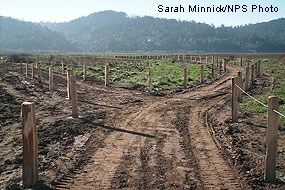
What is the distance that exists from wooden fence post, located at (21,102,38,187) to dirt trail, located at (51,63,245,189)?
56 cm

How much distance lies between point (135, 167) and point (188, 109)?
7.19 metres

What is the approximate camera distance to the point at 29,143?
6688 millimetres

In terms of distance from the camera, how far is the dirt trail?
6.77 metres

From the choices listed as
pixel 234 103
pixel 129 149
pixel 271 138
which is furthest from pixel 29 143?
pixel 234 103

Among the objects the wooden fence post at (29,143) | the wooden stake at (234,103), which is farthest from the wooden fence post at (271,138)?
the wooden stake at (234,103)

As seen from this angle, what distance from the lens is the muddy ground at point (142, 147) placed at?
272 inches

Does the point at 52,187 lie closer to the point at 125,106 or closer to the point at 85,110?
the point at 85,110

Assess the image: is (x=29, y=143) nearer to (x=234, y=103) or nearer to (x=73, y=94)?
(x=73, y=94)

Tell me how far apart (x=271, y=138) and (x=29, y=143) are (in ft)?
14.2

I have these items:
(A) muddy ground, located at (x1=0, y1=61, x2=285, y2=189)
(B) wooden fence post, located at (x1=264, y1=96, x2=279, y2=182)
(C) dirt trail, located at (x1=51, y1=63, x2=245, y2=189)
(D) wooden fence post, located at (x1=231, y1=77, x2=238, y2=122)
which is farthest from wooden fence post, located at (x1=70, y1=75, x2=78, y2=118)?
(B) wooden fence post, located at (x1=264, y1=96, x2=279, y2=182)

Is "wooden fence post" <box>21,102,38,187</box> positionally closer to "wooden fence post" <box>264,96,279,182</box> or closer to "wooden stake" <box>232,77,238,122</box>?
"wooden fence post" <box>264,96,279,182</box>

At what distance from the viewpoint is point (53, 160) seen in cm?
813

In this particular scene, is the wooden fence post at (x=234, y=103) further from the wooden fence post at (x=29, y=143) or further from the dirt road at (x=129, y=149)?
the wooden fence post at (x=29, y=143)

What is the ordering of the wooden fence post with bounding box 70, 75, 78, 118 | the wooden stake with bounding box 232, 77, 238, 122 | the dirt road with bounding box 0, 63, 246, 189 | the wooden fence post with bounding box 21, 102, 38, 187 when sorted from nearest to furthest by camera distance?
the wooden fence post with bounding box 21, 102, 38, 187
the dirt road with bounding box 0, 63, 246, 189
the wooden stake with bounding box 232, 77, 238, 122
the wooden fence post with bounding box 70, 75, 78, 118
